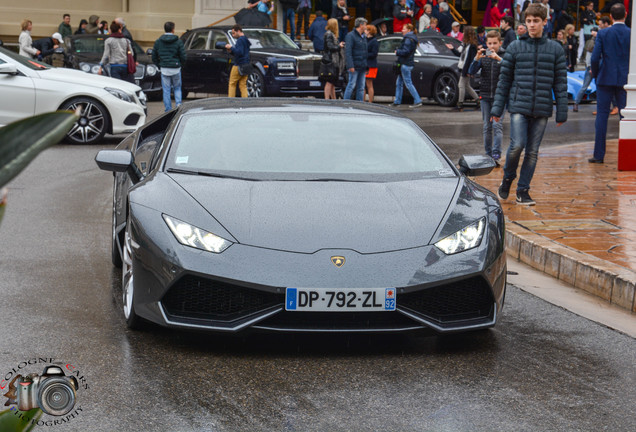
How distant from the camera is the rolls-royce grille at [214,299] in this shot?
4484 mm

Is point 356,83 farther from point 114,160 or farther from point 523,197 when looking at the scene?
point 114,160

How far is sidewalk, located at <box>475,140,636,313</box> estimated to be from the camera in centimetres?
635

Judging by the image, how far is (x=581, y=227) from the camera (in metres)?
7.95

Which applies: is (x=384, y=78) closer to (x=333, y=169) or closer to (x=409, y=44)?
(x=409, y=44)

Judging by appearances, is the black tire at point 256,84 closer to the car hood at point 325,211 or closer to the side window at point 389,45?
the side window at point 389,45

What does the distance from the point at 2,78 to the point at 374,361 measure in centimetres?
1088

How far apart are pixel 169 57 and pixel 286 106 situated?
12.5 metres

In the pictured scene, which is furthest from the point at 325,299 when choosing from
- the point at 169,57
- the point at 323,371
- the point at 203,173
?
the point at 169,57

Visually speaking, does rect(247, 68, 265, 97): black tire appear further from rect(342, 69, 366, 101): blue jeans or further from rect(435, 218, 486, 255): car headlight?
rect(435, 218, 486, 255): car headlight

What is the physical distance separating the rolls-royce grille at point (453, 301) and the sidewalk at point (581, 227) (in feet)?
5.22

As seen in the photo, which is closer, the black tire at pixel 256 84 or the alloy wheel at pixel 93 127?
the alloy wheel at pixel 93 127

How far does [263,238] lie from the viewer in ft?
15.2

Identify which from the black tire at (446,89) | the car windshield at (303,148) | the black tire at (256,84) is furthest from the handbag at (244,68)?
the car windshield at (303,148)

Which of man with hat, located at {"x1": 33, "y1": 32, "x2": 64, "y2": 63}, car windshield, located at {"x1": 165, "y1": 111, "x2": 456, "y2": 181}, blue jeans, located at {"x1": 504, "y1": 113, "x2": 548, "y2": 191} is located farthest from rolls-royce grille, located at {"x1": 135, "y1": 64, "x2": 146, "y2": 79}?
car windshield, located at {"x1": 165, "y1": 111, "x2": 456, "y2": 181}
